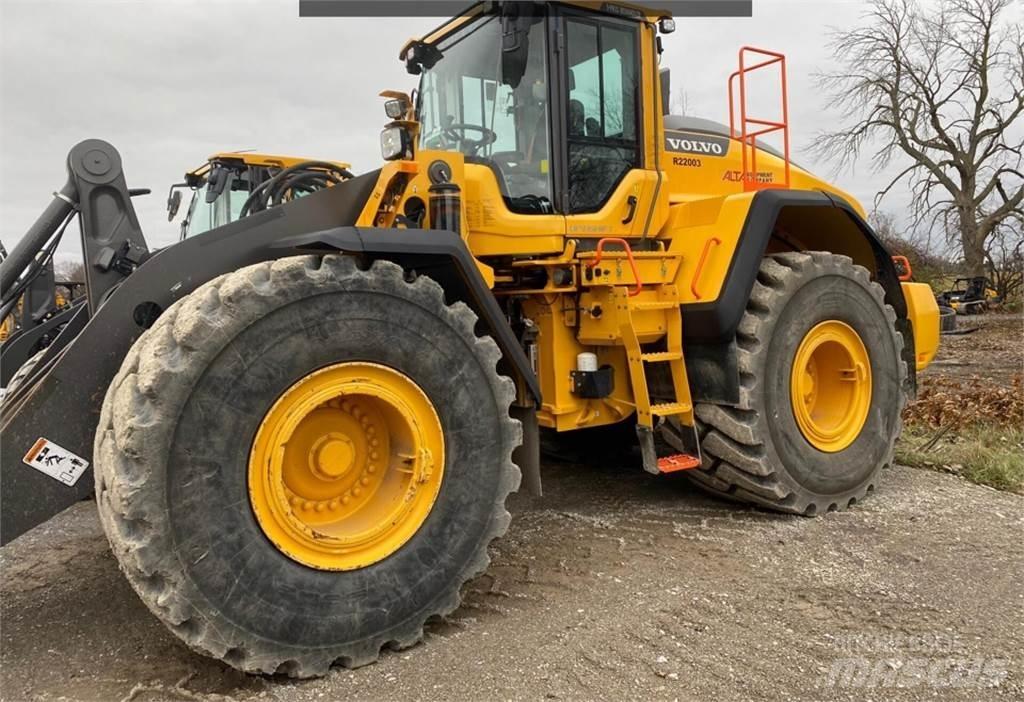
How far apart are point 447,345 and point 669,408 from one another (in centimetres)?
155

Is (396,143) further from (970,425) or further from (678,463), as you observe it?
(970,425)

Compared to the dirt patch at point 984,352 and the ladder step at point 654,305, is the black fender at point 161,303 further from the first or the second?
the dirt patch at point 984,352

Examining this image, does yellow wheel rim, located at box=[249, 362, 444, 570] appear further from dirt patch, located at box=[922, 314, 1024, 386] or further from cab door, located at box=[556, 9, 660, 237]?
dirt patch, located at box=[922, 314, 1024, 386]

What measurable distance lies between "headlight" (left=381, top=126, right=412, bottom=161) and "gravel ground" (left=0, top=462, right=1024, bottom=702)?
1956 mm

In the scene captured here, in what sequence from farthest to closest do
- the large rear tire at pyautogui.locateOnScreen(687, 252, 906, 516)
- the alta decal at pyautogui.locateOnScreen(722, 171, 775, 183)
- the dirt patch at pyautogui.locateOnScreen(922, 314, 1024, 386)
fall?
1. the dirt patch at pyautogui.locateOnScreen(922, 314, 1024, 386)
2. the alta decal at pyautogui.locateOnScreen(722, 171, 775, 183)
3. the large rear tire at pyautogui.locateOnScreen(687, 252, 906, 516)

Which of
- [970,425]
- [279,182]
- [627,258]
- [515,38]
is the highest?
[515,38]

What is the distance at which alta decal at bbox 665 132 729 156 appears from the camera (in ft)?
15.9

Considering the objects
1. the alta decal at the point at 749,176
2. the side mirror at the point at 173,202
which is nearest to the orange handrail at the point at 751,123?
the alta decal at the point at 749,176

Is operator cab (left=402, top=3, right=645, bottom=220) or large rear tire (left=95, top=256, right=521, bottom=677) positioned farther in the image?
operator cab (left=402, top=3, right=645, bottom=220)

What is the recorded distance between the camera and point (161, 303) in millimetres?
3086

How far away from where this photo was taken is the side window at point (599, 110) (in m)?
4.25

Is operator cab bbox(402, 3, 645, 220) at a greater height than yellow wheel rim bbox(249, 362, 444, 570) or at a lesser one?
greater

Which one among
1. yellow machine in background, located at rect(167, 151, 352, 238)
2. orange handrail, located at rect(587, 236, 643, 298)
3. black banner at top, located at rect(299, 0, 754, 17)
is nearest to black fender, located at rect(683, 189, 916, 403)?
orange handrail, located at rect(587, 236, 643, 298)

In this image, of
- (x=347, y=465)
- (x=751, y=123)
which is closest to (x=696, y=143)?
→ (x=751, y=123)
